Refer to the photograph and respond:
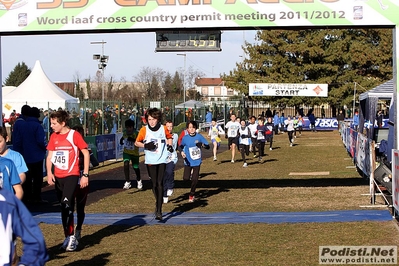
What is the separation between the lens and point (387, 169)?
1289 cm

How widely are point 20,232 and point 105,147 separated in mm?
21807

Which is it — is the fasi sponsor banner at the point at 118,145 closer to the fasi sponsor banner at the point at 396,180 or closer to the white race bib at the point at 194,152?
the white race bib at the point at 194,152

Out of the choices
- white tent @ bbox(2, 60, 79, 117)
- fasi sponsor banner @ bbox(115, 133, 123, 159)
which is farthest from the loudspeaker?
white tent @ bbox(2, 60, 79, 117)

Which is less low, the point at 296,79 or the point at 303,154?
the point at 296,79

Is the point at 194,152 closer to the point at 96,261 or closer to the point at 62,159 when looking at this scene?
the point at 62,159

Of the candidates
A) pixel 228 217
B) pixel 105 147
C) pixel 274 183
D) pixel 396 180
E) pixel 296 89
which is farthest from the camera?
pixel 296 89

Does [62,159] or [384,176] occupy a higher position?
[62,159]

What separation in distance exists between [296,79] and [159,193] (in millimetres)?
54599

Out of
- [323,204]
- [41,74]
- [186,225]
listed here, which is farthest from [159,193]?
[41,74]

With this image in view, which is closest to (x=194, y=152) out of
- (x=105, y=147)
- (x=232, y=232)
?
(x=232, y=232)

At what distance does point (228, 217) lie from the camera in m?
12.3

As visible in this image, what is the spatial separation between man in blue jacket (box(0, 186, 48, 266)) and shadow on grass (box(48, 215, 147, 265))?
14.6ft

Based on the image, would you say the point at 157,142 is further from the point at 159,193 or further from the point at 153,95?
the point at 153,95

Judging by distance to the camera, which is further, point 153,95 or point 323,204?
point 153,95
